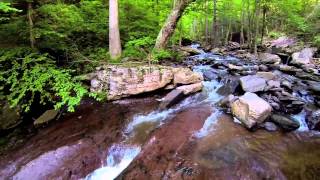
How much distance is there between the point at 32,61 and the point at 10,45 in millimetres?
1253

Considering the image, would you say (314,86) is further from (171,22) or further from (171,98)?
(171,22)

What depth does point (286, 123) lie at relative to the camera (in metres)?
6.81

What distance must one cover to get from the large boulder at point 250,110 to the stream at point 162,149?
8.2 inches

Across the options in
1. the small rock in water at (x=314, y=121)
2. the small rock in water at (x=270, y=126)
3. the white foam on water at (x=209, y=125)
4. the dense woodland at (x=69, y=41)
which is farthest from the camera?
the dense woodland at (x=69, y=41)

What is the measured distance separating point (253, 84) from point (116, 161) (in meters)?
5.18

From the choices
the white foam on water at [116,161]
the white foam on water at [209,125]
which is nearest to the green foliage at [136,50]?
the white foam on water at [209,125]

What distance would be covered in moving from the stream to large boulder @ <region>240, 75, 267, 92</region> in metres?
1.42

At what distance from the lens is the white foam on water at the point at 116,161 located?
221 inches

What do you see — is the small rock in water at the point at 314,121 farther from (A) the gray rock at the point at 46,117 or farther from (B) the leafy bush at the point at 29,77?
(A) the gray rock at the point at 46,117

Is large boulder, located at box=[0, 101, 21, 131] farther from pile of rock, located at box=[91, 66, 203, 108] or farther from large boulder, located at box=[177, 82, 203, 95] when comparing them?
large boulder, located at box=[177, 82, 203, 95]

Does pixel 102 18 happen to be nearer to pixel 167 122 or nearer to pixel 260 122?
pixel 167 122

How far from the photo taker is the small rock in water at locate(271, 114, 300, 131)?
679cm

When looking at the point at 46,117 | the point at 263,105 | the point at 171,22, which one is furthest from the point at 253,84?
the point at 46,117

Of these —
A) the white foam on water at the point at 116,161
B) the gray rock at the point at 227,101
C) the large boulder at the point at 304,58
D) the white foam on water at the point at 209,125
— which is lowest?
the white foam on water at the point at 116,161
